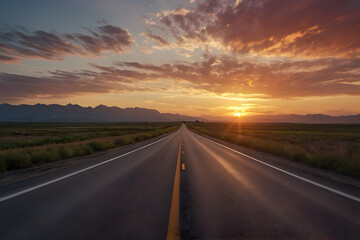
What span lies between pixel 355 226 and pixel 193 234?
9.91 ft

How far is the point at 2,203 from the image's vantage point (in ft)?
17.0

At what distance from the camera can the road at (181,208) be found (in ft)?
12.4

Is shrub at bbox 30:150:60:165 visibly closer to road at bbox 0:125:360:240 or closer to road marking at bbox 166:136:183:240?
road at bbox 0:125:360:240

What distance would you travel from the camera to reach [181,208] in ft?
16.1

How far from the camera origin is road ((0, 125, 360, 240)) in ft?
12.4

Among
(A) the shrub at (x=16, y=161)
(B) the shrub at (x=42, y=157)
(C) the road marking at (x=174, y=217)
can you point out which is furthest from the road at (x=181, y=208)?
(B) the shrub at (x=42, y=157)

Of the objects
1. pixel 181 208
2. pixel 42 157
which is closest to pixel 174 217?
pixel 181 208

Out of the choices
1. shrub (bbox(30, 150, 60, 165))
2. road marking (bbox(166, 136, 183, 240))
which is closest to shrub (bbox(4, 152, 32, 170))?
shrub (bbox(30, 150, 60, 165))

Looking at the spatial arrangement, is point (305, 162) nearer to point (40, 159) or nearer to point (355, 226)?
point (355, 226)

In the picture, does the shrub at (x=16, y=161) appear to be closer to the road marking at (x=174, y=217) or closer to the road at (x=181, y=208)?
the road at (x=181, y=208)

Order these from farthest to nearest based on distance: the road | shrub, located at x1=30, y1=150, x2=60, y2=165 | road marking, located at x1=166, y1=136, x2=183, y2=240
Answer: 1. shrub, located at x1=30, y1=150, x2=60, y2=165
2. the road
3. road marking, located at x1=166, y1=136, x2=183, y2=240

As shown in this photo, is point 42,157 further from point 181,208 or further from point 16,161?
point 181,208

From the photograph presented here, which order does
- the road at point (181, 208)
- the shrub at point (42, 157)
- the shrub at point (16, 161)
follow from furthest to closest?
the shrub at point (42, 157)
the shrub at point (16, 161)
the road at point (181, 208)

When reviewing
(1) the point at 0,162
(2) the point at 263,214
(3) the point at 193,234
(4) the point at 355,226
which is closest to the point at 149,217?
(3) the point at 193,234
